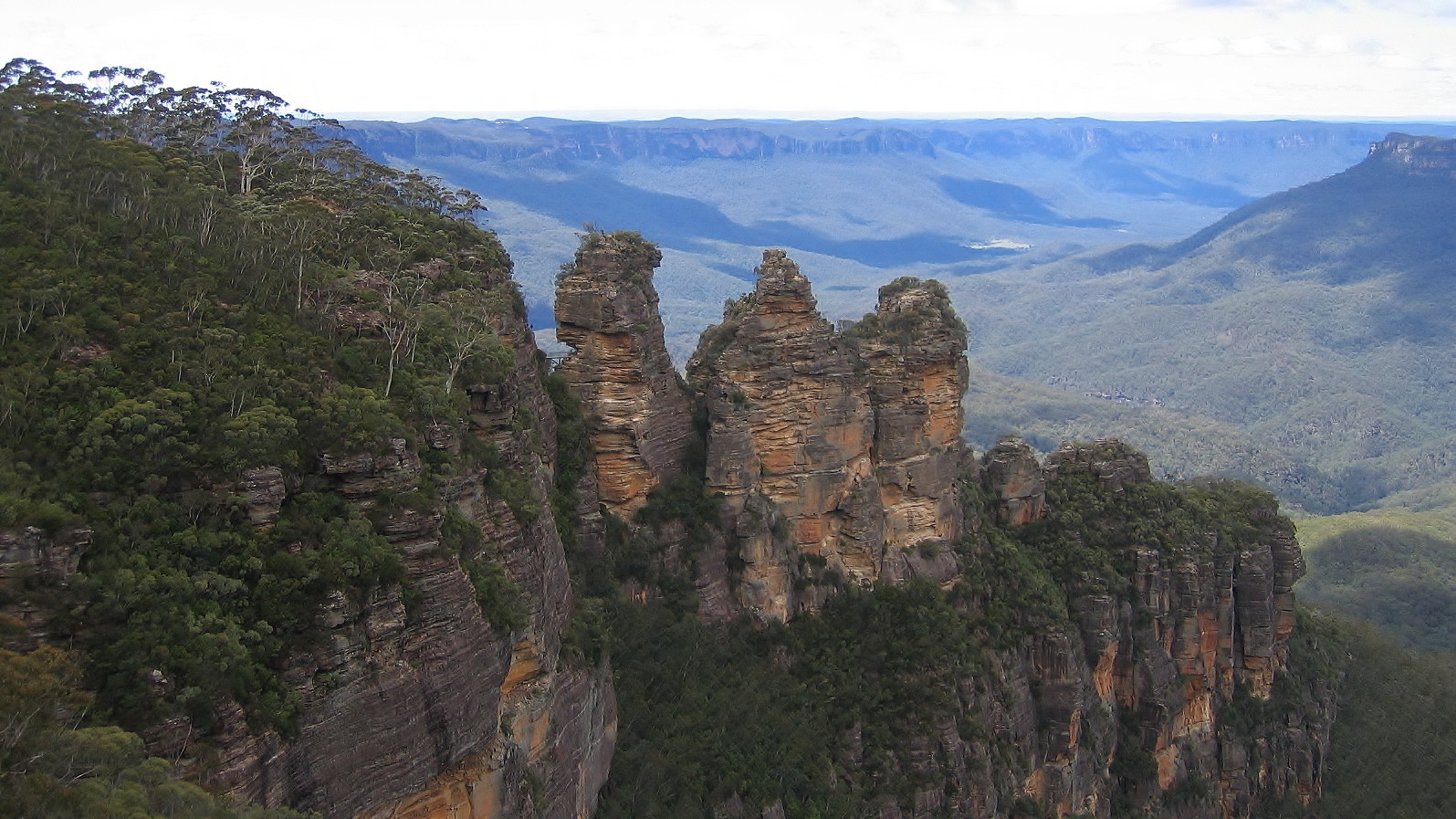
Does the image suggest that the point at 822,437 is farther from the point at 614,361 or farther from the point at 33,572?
the point at 33,572

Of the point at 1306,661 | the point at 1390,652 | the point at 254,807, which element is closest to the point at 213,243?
the point at 254,807

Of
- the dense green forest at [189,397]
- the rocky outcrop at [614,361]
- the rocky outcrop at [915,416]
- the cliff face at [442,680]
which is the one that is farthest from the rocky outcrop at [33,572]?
the rocky outcrop at [915,416]

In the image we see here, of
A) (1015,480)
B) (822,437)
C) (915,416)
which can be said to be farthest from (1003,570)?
(822,437)

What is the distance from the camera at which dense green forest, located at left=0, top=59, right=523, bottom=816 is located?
19.8m

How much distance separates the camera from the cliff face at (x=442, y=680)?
2203cm

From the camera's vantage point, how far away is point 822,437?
140 feet

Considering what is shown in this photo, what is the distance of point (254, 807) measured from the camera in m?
20.0

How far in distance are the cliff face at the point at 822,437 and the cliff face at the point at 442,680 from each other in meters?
10.4

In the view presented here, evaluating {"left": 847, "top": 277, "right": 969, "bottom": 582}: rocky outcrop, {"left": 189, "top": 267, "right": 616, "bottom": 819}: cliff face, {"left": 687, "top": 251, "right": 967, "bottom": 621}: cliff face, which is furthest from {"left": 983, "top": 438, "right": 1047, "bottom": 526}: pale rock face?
{"left": 189, "top": 267, "right": 616, "bottom": 819}: cliff face

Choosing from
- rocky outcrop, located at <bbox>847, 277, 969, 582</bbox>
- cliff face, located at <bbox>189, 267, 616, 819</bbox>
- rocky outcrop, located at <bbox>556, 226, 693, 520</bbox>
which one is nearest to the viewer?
cliff face, located at <bbox>189, 267, 616, 819</bbox>

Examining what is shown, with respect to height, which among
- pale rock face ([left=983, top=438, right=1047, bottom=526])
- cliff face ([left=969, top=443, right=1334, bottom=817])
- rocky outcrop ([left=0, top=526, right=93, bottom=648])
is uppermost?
rocky outcrop ([left=0, top=526, right=93, bottom=648])

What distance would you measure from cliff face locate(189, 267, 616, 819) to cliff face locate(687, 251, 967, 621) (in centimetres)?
1040

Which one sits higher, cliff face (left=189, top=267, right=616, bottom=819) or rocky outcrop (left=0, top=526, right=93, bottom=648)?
rocky outcrop (left=0, top=526, right=93, bottom=648)

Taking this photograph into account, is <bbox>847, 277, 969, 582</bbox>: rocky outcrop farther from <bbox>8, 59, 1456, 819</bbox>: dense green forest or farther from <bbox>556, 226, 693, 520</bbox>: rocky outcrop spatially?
<bbox>556, 226, 693, 520</bbox>: rocky outcrop
